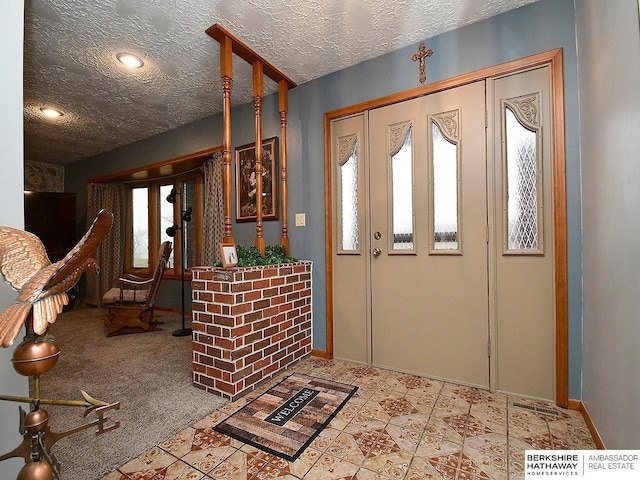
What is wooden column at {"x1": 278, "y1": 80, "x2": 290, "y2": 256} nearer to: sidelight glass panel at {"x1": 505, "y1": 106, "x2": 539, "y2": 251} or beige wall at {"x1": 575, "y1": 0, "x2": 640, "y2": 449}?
sidelight glass panel at {"x1": 505, "y1": 106, "x2": 539, "y2": 251}

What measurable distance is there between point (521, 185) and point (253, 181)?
7.57 feet

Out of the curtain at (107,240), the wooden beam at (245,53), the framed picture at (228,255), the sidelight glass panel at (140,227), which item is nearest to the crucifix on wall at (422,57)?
the wooden beam at (245,53)

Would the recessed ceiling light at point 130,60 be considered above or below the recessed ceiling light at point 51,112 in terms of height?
below

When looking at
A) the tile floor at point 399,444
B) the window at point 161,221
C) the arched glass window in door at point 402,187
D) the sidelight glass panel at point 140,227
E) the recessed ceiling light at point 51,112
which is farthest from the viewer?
the sidelight glass panel at point 140,227

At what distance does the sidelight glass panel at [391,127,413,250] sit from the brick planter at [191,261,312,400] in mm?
955

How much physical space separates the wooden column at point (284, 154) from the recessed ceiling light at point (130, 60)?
116 centimetres

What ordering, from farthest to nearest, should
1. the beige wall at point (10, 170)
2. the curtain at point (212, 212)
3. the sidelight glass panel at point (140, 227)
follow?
the sidelight glass panel at point (140, 227) < the curtain at point (212, 212) < the beige wall at point (10, 170)

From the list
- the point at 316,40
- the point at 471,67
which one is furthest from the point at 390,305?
the point at 316,40

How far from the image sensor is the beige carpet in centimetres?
143

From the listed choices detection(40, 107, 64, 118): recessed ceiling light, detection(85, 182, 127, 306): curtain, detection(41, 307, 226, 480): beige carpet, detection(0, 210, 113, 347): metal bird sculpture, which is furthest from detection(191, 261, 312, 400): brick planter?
detection(85, 182, 127, 306): curtain

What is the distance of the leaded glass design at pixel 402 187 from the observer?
89.4 inches

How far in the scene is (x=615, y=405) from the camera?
1231 millimetres

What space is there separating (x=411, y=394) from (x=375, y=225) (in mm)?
1237

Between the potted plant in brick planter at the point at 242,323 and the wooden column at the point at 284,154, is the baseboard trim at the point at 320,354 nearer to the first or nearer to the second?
the potted plant in brick planter at the point at 242,323
